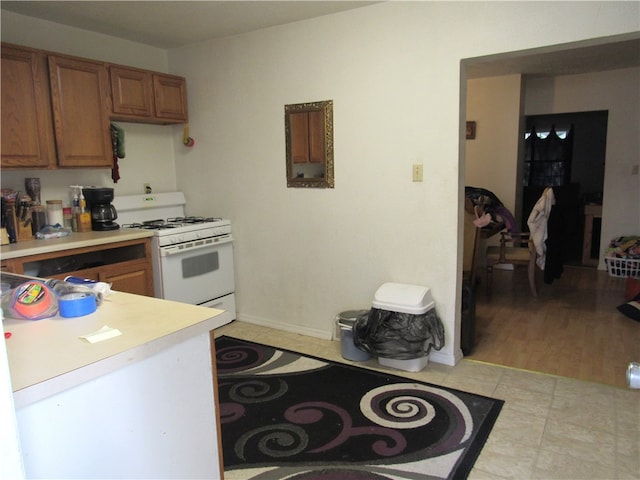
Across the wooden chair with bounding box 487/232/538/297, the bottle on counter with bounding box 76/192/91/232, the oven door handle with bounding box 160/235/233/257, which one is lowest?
the wooden chair with bounding box 487/232/538/297

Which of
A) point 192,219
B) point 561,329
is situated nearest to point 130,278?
point 192,219

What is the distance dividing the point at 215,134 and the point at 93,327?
2742 mm

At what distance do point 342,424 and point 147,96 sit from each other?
2.82 metres

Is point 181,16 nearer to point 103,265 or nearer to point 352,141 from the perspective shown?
point 352,141

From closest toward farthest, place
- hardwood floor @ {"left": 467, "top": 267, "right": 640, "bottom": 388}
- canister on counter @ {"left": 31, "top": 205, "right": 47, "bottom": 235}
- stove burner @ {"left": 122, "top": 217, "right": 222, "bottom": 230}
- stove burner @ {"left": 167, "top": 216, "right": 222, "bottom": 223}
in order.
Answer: hardwood floor @ {"left": 467, "top": 267, "right": 640, "bottom": 388}, canister on counter @ {"left": 31, "top": 205, "right": 47, "bottom": 235}, stove burner @ {"left": 122, "top": 217, "right": 222, "bottom": 230}, stove burner @ {"left": 167, "top": 216, "right": 222, "bottom": 223}

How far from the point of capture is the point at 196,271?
3.54 m

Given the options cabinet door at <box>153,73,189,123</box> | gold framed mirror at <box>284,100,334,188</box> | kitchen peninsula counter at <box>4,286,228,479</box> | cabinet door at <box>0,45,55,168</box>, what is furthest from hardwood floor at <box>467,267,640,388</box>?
cabinet door at <box>0,45,55,168</box>

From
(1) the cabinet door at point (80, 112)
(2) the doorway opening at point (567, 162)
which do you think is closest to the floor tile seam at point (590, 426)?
(1) the cabinet door at point (80, 112)

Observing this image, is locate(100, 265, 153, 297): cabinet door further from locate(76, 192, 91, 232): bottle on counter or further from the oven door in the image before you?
locate(76, 192, 91, 232): bottle on counter

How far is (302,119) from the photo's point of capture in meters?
3.32

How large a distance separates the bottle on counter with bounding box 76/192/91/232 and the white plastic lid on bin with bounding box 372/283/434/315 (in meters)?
2.15

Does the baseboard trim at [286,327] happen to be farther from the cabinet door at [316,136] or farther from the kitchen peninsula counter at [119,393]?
the kitchen peninsula counter at [119,393]

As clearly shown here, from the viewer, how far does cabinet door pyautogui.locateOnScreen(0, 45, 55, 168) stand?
2715 millimetres

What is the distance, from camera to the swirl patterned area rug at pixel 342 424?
2002mm
